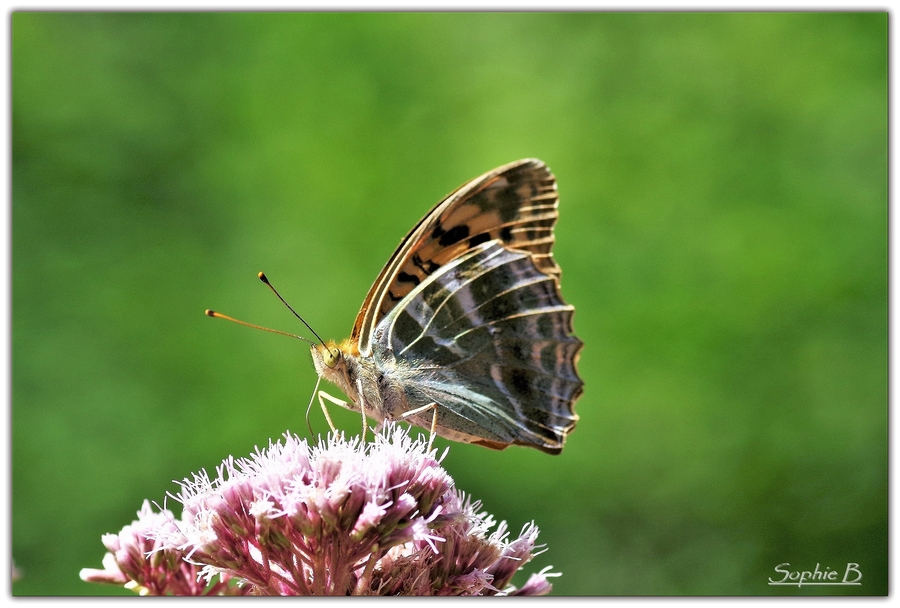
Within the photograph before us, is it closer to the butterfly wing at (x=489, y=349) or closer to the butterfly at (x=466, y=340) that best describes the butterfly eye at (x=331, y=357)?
the butterfly at (x=466, y=340)

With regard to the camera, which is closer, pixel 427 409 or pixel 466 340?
pixel 427 409

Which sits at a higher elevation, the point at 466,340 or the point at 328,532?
the point at 466,340

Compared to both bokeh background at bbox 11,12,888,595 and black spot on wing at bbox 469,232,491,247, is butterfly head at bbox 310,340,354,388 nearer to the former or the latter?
black spot on wing at bbox 469,232,491,247

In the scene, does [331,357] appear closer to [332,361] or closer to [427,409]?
[332,361]

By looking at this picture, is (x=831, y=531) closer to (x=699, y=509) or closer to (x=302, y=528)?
(x=699, y=509)

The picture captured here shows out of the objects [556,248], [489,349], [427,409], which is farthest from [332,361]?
[556,248]

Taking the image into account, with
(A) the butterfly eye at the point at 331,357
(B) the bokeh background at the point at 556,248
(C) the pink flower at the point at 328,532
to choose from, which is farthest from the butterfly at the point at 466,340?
(B) the bokeh background at the point at 556,248
